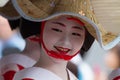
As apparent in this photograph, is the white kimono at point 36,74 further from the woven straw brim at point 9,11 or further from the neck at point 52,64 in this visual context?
the woven straw brim at point 9,11

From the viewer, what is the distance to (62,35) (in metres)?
0.55

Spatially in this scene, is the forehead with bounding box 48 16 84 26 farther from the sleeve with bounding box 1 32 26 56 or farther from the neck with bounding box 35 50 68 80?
the sleeve with bounding box 1 32 26 56

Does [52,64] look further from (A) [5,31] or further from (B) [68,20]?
(A) [5,31]

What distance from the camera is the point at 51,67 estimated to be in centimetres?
57

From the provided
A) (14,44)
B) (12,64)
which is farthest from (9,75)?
(14,44)

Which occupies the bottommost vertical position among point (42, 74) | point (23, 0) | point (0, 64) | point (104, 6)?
point (104, 6)

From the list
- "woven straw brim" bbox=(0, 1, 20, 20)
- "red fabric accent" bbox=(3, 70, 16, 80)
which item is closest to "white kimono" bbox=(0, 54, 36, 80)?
"red fabric accent" bbox=(3, 70, 16, 80)

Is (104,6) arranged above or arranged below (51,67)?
below

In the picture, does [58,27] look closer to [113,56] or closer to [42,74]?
[42,74]

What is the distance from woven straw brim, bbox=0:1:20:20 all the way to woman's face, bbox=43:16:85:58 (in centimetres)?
10

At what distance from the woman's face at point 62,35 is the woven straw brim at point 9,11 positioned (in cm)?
10

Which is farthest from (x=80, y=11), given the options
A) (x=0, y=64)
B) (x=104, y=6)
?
(x=104, y=6)

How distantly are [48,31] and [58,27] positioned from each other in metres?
0.02

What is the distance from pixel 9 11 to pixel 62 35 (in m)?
0.15
